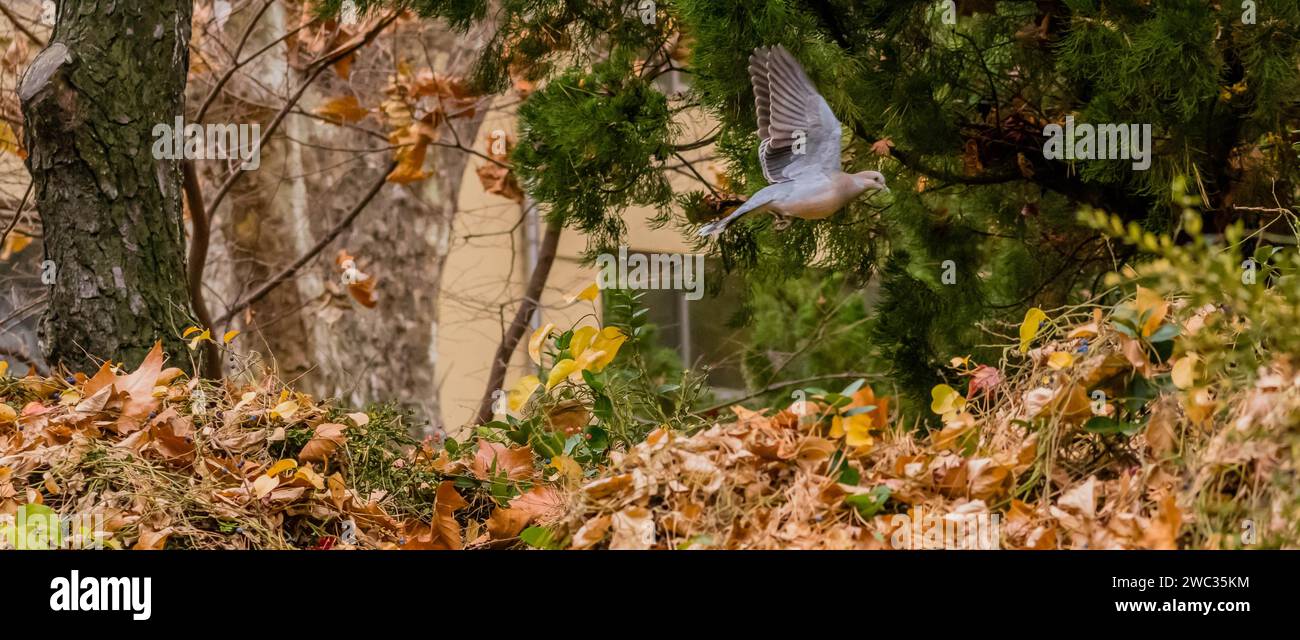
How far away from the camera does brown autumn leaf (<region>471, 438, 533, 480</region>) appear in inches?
74.9

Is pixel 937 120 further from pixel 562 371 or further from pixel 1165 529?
pixel 1165 529

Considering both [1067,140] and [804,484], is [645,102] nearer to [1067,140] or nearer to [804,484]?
[1067,140]

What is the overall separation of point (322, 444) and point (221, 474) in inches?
6.3

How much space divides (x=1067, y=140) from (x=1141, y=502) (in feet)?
5.30

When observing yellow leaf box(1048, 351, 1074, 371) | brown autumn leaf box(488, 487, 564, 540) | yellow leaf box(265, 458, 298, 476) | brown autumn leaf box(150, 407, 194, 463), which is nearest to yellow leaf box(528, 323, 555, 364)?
brown autumn leaf box(488, 487, 564, 540)

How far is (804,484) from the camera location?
153 cm

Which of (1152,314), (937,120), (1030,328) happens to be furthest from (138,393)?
(937,120)

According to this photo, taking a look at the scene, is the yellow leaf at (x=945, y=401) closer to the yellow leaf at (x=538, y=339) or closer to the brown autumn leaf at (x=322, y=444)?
the yellow leaf at (x=538, y=339)

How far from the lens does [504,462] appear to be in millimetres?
1921

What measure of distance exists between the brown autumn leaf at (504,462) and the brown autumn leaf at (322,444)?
22cm

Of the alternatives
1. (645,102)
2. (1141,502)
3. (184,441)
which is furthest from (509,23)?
(1141,502)

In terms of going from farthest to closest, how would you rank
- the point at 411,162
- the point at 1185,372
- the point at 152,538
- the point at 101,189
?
the point at 411,162 → the point at 101,189 → the point at 152,538 → the point at 1185,372

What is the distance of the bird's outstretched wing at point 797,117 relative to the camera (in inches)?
81.6

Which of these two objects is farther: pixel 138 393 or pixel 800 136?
pixel 800 136
